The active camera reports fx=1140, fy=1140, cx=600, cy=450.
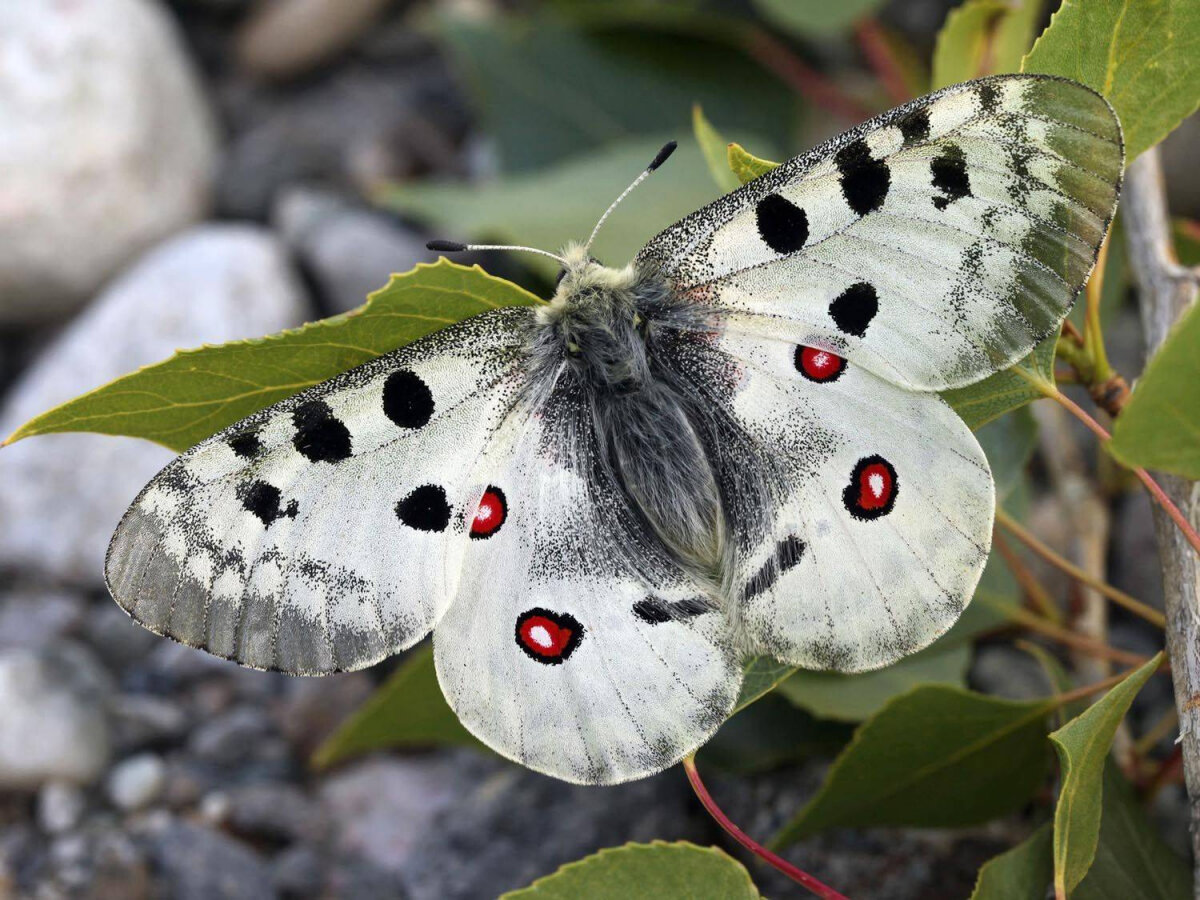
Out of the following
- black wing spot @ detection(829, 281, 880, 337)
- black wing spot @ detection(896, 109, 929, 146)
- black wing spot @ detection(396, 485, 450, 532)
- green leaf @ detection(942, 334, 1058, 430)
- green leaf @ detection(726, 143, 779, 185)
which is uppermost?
black wing spot @ detection(896, 109, 929, 146)

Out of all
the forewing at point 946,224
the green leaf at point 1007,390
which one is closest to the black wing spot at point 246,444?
the forewing at point 946,224

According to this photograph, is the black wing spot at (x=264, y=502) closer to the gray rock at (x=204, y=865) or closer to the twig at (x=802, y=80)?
the gray rock at (x=204, y=865)

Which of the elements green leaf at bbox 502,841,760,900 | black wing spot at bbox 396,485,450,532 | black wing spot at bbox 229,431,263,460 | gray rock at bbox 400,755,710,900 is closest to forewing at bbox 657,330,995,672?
green leaf at bbox 502,841,760,900

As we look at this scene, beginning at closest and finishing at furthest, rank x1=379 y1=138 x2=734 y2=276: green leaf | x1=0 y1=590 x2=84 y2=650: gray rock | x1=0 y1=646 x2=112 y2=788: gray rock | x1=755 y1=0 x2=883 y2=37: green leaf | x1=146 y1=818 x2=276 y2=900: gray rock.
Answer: x1=146 y1=818 x2=276 y2=900: gray rock → x1=0 y1=646 x2=112 y2=788: gray rock → x1=379 y1=138 x2=734 y2=276: green leaf → x1=0 y1=590 x2=84 y2=650: gray rock → x1=755 y1=0 x2=883 y2=37: green leaf

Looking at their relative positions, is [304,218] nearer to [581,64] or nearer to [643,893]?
[581,64]

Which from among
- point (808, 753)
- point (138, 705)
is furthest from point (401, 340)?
point (138, 705)

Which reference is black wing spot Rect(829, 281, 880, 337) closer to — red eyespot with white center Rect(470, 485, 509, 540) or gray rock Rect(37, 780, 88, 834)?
red eyespot with white center Rect(470, 485, 509, 540)
